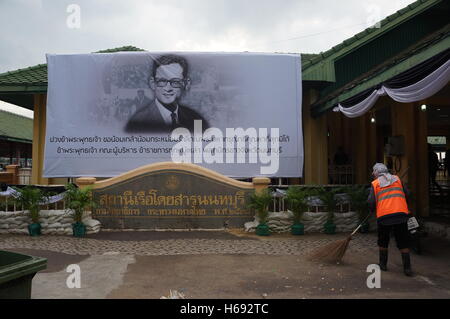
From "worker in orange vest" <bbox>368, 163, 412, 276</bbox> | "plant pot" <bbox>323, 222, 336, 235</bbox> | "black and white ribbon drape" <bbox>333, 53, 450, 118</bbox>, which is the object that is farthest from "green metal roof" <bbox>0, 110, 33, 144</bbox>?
"worker in orange vest" <bbox>368, 163, 412, 276</bbox>

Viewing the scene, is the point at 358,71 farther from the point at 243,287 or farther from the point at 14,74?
the point at 14,74

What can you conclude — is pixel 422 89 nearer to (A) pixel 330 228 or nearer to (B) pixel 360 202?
(B) pixel 360 202

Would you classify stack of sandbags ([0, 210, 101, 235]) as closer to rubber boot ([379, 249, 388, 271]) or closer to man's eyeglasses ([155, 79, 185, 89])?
man's eyeglasses ([155, 79, 185, 89])

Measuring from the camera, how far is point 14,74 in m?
11.8

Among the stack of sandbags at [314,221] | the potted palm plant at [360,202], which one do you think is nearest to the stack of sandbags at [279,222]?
the stack of sandbags at [314,221]

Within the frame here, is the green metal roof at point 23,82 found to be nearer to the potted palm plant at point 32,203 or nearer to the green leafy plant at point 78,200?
the potted palm plant at point 32,203

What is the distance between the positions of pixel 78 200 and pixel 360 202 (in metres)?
6.28

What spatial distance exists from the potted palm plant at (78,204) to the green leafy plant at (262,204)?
364 cm

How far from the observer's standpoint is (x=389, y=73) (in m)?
7.30

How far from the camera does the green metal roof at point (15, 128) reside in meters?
21.1

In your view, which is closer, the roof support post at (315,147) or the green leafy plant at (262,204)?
the green leafy plant at (262,204)

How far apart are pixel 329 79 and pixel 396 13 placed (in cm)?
303

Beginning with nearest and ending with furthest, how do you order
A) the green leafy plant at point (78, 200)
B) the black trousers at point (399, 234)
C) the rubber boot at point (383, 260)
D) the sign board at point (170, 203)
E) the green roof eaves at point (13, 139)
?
the black trousers at point (399, 234) < the rubber boot at point (383, 260) < the green leafy plant at point (78, 200) < the sign board at point (170, 203) < the green roof eaves at point (13, 139)
